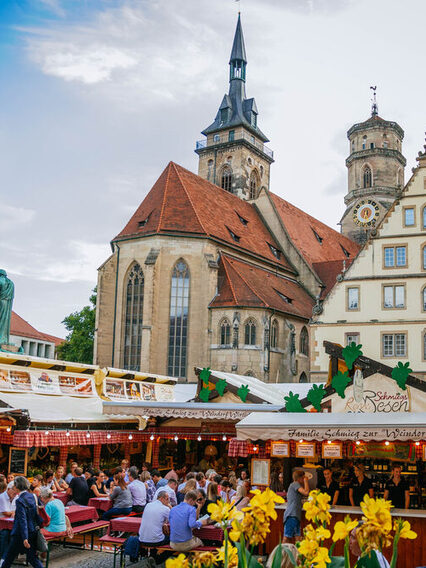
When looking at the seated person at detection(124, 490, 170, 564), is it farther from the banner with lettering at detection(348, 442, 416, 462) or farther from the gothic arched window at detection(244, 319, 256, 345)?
the gothic arched window at detection(244, 319, 256, 345)

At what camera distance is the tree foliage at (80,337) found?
162 ft

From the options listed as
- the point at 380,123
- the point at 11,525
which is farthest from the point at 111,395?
the point at 380,123

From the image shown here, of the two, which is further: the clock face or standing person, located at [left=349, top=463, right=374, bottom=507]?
the clock face

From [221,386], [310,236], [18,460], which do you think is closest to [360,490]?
[221,386]

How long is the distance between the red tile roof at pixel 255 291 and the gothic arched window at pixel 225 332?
1.01 m

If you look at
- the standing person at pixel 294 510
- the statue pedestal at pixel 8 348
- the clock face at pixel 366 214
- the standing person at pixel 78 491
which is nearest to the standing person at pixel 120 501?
the standing person at pixel 78 491

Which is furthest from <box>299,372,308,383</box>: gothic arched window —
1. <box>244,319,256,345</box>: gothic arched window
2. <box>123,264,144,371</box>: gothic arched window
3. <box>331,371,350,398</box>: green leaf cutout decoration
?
<box>331,371,350,398</box>: green leaf cutout decoration

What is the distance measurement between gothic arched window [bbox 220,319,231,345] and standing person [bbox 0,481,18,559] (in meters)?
25.5

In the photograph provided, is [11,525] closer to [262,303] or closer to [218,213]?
[262,303]

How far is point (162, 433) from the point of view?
19.4 m

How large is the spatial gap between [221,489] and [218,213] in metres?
30.6

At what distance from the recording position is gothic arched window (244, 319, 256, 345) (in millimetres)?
36000

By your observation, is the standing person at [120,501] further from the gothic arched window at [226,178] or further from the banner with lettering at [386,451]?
the gothic arched window at [226,178]

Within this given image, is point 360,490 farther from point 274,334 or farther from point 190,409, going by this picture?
point 274,334
